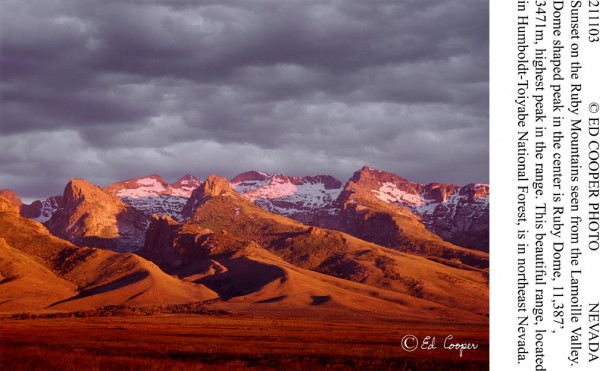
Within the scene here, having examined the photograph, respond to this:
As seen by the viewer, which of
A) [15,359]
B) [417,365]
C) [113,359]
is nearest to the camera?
[15,359]

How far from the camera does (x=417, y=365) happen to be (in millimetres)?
63562
